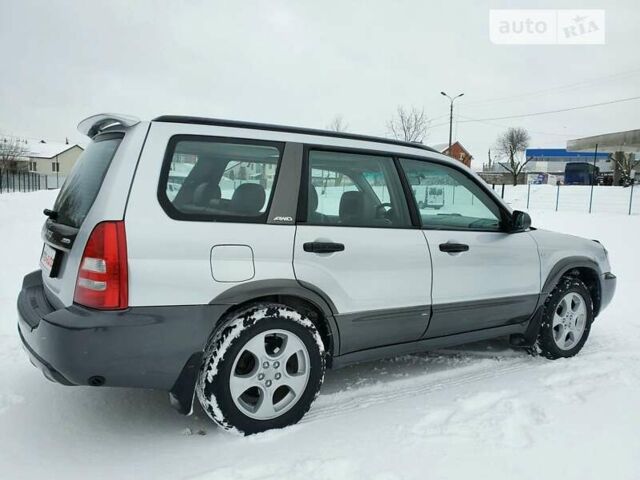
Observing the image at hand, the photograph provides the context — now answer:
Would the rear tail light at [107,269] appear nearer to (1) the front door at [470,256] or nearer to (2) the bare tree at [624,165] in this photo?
(1) the front door at [470,256]

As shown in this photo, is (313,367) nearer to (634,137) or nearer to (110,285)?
(110,285)

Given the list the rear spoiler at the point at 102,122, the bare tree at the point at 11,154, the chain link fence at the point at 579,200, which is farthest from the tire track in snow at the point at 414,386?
the bare tree at the point at 11,154

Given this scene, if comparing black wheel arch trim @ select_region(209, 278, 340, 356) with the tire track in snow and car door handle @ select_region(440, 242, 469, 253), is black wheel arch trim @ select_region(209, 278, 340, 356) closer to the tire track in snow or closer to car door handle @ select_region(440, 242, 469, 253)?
the tire track in snow

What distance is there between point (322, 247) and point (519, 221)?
1.75 meters

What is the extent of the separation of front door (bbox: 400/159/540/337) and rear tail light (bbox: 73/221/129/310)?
6.37 ft

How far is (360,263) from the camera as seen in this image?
3.03 meters

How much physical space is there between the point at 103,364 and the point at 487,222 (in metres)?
2.79

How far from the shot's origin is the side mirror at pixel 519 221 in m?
3.74

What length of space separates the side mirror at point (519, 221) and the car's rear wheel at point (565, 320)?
0.75 m

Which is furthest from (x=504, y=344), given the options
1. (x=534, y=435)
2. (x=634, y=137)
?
(x=634, y=137)

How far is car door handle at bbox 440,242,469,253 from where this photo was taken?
133 inches

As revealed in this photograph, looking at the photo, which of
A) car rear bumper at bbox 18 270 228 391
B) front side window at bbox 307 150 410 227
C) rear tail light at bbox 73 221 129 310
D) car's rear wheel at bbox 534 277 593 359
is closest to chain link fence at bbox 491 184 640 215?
car's rear wheel at bbox 534 277 593 359

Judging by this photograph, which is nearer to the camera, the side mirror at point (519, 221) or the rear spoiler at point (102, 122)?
the rear spoiler at point (102, 122)

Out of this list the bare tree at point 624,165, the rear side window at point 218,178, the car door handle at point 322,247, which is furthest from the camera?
the bare tree at point 624,165
